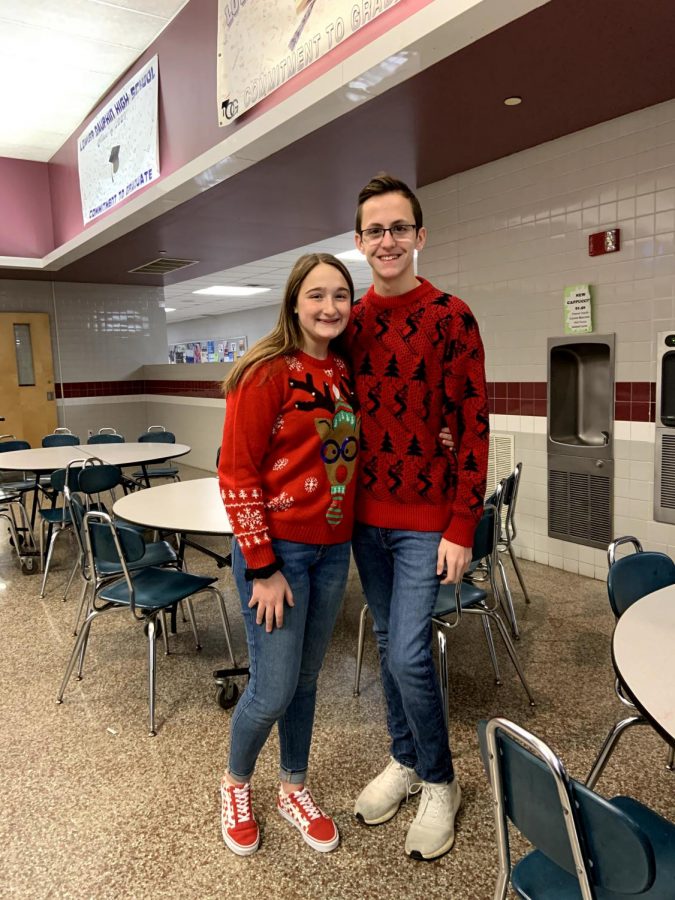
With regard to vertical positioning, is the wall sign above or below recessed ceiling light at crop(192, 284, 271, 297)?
below

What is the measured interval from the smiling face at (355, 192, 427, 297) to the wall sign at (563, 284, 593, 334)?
2582 millimetres

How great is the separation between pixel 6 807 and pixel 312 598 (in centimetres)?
130

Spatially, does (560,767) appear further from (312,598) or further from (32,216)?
(32,216)

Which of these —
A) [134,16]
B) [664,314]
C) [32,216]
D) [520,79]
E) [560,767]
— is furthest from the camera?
[32,216]

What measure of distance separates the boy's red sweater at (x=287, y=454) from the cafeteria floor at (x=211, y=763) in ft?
3.07

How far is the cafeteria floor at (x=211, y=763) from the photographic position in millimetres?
1736

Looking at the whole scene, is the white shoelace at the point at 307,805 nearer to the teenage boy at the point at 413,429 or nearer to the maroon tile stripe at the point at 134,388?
the teenage boy at the point at 413,429

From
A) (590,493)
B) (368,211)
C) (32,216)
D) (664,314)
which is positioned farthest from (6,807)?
(32,216)

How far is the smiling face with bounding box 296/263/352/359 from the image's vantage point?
152 centimetres

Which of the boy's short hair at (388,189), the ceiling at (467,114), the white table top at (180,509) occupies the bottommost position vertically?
the white table top at (180,509)

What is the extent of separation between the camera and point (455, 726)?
94.3 inches

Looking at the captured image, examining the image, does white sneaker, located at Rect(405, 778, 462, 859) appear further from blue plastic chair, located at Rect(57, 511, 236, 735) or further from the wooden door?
the wooden door

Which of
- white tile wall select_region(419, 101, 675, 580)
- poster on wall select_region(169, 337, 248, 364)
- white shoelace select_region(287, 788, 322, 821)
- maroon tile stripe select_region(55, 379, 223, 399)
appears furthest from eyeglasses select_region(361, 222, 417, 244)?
poster on wall select_region(169, 337, 248, 364)

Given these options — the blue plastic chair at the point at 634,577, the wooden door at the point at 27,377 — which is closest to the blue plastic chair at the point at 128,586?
the blue plastic chair at the point at 634,577
